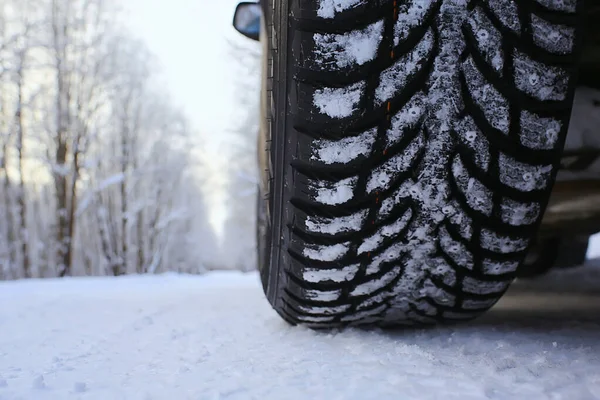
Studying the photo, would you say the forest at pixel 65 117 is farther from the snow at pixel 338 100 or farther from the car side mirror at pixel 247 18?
the snow at pixel 338 100

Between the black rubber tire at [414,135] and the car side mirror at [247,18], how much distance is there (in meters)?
0.47

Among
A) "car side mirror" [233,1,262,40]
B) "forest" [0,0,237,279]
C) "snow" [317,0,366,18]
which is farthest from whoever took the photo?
"forest" [0,0,237,279]

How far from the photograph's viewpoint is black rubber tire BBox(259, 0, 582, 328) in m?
0.60

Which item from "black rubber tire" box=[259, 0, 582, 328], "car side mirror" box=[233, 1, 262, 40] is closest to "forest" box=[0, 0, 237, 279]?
"car side mirror" box=[233, 1, 262, 40]

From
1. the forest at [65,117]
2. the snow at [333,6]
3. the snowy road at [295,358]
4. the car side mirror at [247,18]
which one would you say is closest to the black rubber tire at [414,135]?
the snow at [333,6]

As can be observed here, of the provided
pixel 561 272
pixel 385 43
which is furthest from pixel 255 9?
pixel 561 272

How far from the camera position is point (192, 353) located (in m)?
0.86

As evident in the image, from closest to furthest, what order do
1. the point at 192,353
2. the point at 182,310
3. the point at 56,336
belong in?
the point at 192,353, the point at 56,336, the point at 182,310

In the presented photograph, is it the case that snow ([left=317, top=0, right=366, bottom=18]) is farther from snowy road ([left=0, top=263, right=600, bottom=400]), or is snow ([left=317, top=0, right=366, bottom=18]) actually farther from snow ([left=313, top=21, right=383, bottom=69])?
snowy road ([left=0, top=263, right=600, bottom=400])

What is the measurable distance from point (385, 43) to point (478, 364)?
53 cm

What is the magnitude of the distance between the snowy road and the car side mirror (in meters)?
0.84

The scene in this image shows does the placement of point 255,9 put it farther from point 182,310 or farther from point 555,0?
point 182,310

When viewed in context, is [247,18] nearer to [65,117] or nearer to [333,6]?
[333,6]

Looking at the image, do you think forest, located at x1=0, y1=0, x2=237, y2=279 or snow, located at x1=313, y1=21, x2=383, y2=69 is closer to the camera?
snow, located at x1=313, y1=21, x2=383, y2=69
